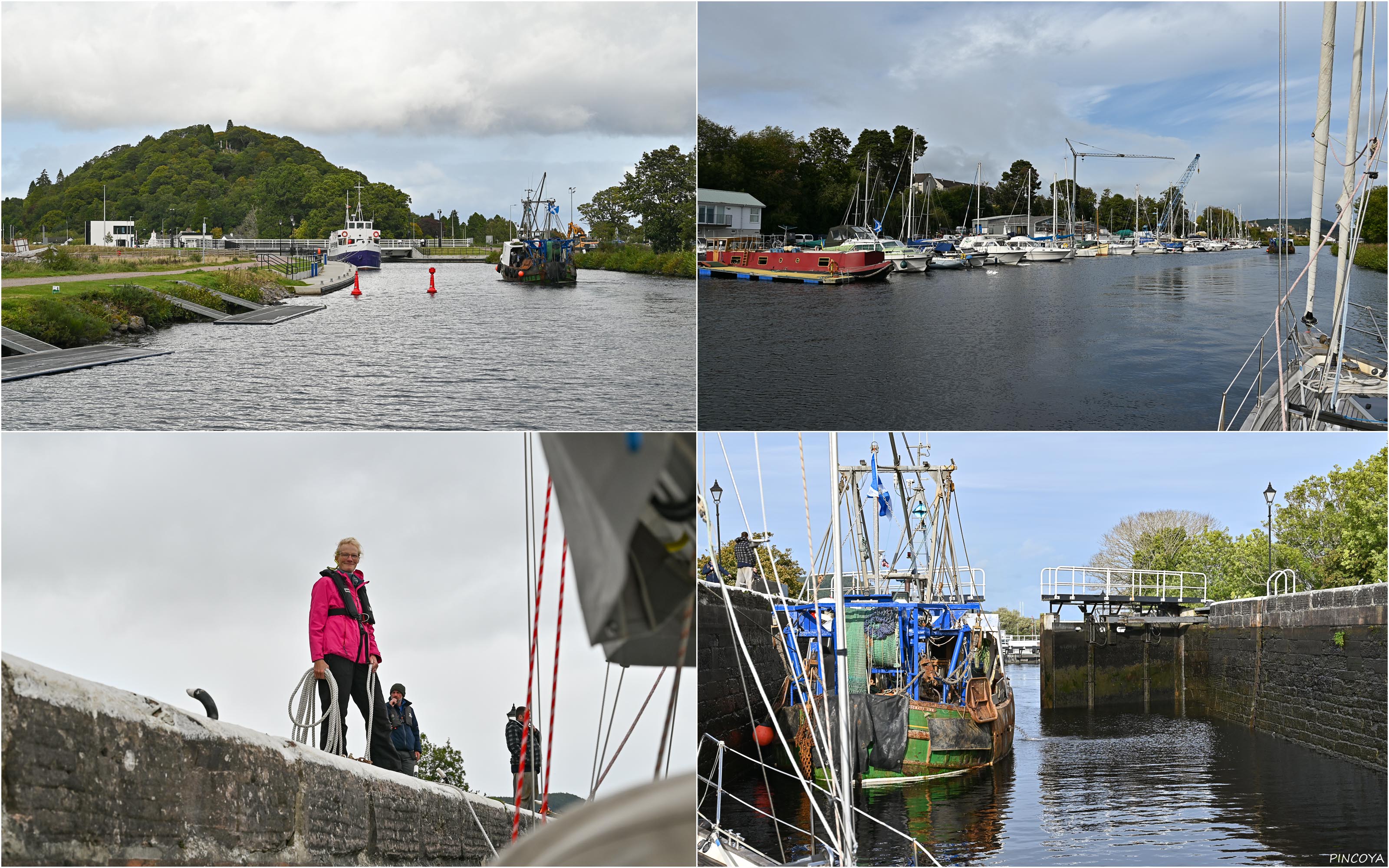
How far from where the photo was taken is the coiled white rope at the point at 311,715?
4.98 meters

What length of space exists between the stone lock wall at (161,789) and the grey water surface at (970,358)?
6.18m

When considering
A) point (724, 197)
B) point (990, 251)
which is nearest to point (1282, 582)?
point (990, 251)

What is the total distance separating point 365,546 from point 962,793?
804cm

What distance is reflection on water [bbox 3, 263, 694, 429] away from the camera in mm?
10250

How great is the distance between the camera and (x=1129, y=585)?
21359mm

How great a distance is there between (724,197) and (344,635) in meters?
6.89

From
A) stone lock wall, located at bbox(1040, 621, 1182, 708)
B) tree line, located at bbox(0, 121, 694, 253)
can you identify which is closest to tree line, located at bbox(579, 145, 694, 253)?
tree line, located at bbox(0, 121, 694, 253)

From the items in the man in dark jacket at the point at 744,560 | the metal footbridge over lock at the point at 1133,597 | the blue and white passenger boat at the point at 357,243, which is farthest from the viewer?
the metal footbridge over lock at the point at 1133,597

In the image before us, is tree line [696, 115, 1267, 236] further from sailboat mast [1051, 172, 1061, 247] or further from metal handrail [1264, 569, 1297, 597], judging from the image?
metal handrail [1264, 569, 1297, 597]

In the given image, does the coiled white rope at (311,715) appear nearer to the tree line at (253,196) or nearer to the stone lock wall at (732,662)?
the stone lock wall at (732,662)

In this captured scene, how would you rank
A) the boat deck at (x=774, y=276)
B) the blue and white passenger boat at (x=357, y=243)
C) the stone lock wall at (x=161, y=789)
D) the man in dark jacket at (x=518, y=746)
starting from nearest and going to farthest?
the stone lock wall at (x=161, y=789) < the man in dark jacket at (x=518, y=746) < the boat deck at (x=774, y=276) < the blue and white passenger boat at (x=357, y=243)

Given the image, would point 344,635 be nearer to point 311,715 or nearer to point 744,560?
point 311,715

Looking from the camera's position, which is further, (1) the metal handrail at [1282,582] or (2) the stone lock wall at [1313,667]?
(1) the metal handrail at [1282,582]

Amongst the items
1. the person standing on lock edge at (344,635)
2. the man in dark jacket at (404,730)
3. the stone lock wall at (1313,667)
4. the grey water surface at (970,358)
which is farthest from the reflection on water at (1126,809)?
the person standing on lock edge at (344,635)
